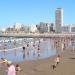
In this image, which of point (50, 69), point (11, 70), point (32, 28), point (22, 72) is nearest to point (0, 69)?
point (22, 72)

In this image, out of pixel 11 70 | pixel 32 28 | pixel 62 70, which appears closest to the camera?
pixel 11 70

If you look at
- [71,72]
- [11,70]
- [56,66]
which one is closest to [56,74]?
[71,72]

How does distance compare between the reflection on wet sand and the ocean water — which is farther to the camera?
the reflection on wet sand

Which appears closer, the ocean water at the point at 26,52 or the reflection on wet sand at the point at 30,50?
the ocean water at the point at 26,52

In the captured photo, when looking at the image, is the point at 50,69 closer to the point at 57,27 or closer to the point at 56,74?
the point at 56,74

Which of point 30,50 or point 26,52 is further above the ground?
point 26,52

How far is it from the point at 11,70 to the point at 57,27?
18513 centimetres

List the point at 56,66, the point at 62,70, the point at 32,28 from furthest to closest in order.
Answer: the point at 32,28, the point at 56,66, the point at 62,70

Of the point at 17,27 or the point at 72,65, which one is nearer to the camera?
the point at 72,65

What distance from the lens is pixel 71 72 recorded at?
19.4m

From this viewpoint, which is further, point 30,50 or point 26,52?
point 30,50

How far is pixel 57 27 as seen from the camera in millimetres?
197375

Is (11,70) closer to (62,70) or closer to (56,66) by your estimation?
(62,70)

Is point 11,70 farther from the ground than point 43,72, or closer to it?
farther from the ground
